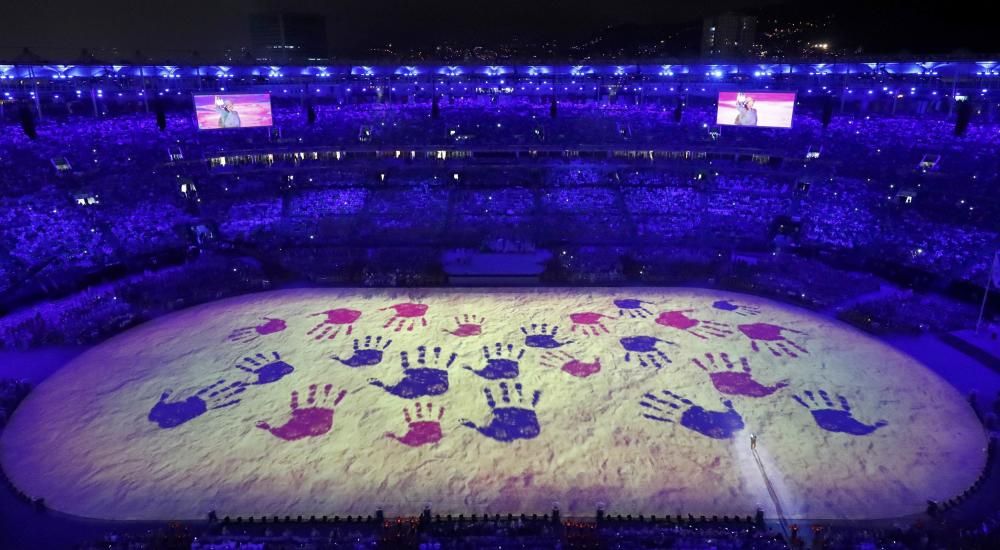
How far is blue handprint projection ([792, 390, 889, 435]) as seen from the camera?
17881 mm

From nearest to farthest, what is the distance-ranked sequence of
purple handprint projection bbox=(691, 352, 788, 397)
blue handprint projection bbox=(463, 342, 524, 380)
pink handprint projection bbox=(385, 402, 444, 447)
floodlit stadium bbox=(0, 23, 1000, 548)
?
floodlit stadium bbox=(0, 23, 1000, 548) < pink handprint projection bbox=(385, 402, 444, 447) < purple handprint projection bbox=(691, 352, 788, 397) < blue handprint projection bbox=(463, 342, 524, 380)

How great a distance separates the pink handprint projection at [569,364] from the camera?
2175 cm

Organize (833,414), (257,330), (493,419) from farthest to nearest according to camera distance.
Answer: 1. (257,330)
2. (833,414)
3. (493,419)

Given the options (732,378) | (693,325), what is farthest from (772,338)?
(732,378)

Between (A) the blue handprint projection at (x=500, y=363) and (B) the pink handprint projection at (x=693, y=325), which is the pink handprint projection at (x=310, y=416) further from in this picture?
(B) the pink handprint projection at (x=693, y=325)

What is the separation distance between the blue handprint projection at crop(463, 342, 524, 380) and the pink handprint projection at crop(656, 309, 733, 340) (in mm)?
7519

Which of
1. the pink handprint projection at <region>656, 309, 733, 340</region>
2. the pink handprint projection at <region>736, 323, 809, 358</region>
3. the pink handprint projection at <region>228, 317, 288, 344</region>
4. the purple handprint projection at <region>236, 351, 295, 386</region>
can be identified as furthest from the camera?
the pink handprint projection at <region>656, 309, 733, 340</region>

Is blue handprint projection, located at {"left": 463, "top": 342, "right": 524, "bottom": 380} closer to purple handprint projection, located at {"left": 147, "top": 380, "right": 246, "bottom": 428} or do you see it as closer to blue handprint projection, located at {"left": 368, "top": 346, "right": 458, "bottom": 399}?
blue handprint projection, located at {"left": 368, "top": 346, "right": 458, "bottom": 399}

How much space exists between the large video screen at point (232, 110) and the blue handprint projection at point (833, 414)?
117 ft

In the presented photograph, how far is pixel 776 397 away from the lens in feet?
64.8

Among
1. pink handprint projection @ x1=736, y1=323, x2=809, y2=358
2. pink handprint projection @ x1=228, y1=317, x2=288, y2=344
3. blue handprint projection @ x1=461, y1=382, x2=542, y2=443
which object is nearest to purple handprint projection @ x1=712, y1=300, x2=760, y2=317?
pink handprint projection @ x1=736, y1=323, x2=809, y2=358

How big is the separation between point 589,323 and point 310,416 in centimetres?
1314

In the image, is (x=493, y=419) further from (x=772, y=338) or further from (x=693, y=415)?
(x=772, y=338)

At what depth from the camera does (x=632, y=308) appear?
92.2 ft
